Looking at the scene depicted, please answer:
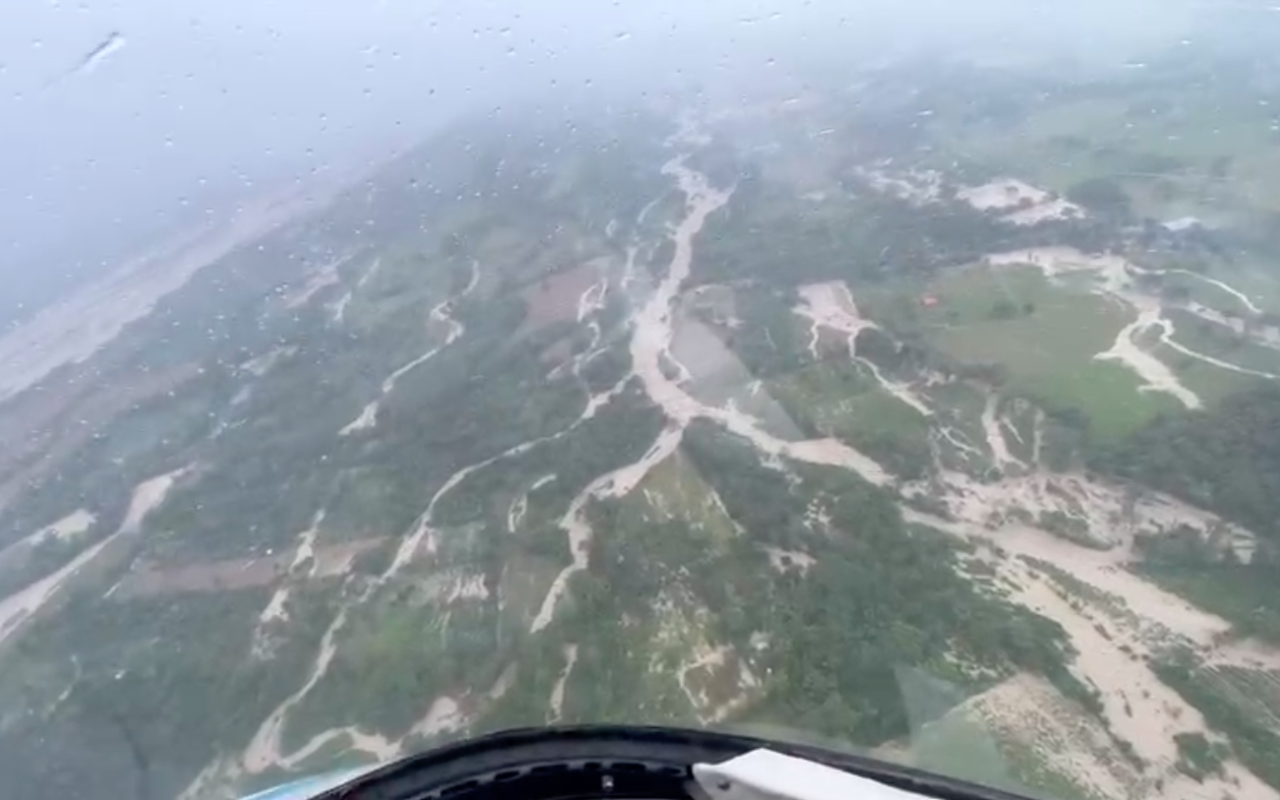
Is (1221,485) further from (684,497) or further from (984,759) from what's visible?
(984,759)

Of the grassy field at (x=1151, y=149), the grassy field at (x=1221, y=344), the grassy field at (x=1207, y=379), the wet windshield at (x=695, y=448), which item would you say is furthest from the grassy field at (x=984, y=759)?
the grassy field at (x=1151, y=149)

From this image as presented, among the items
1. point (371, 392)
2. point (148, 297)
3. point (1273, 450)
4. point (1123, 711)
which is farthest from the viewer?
point (148, 297)

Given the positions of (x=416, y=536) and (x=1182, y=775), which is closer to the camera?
(x=1182, y=775)

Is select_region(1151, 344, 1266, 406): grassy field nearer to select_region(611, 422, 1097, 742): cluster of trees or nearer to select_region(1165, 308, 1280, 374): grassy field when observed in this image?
select_region(1165, 308, 1280, 374): grassy field

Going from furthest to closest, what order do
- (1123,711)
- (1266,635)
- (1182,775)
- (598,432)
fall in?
(598,432), (1266,635), (1123,711), (1182,775)

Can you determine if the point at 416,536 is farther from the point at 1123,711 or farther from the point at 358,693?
the point at 1123,711

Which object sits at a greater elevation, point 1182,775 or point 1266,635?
point 1182,775

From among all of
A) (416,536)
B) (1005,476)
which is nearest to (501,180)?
(416,536)

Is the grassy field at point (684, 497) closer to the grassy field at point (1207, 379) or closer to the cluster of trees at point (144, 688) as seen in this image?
the cluster of trees at point (144, 688)
